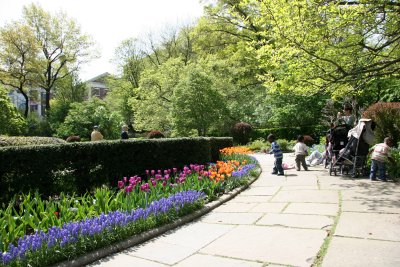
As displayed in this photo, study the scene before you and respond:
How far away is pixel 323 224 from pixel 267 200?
1.78 meters

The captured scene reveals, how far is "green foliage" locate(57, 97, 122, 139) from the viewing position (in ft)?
90.3

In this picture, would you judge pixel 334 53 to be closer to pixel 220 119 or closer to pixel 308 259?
pixel 308 259

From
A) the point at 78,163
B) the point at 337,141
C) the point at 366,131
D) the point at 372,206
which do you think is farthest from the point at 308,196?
the point at 78,163

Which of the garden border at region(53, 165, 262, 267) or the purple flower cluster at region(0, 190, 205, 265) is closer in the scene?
the purple flower cluster at region(0, 190, 205, 265)

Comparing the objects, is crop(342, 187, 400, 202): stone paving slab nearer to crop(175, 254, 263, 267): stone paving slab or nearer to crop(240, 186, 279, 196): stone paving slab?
crop(240, 186, 279, 196): stone paving slab

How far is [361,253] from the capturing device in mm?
3148

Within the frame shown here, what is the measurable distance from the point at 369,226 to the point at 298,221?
0.88m

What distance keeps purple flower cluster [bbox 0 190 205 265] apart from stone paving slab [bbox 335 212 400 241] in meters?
2.45

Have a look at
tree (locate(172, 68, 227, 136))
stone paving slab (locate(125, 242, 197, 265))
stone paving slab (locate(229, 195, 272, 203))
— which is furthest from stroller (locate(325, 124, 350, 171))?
tree (locate(172, 68, 227, 136))

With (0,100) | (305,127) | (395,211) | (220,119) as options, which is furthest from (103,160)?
(0,100)

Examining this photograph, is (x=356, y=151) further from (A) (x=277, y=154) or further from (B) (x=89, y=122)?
(B) (x=89, y=122)

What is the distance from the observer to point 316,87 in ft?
25.5

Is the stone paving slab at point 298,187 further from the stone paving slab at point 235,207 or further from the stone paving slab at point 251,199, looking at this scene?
Answer: the stone paving slab at point 235,207

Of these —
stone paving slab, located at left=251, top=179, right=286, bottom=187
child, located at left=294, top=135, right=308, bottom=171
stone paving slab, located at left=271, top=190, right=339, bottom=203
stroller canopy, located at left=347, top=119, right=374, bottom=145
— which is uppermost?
stroller canopy, located at left=347, top=119, right=374, bottom=145
